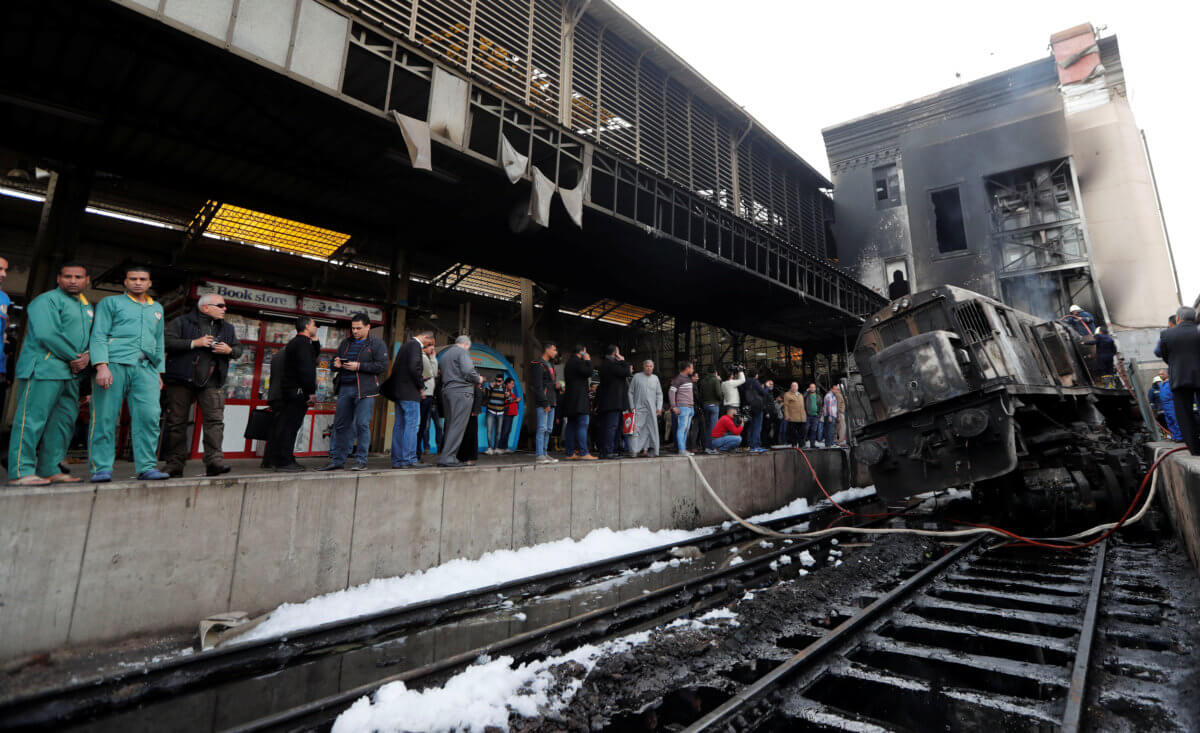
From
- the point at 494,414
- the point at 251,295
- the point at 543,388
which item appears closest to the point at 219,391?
the point at 543,388

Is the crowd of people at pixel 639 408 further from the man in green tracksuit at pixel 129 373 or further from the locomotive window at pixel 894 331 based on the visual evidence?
the man in green tracksuit at pixel 129 373

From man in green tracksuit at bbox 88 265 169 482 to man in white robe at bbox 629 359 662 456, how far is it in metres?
6.67

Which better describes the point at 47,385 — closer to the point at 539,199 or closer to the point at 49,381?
the point at 49,381

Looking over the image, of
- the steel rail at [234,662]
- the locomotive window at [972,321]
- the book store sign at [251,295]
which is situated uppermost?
the book store sign at [251,295]

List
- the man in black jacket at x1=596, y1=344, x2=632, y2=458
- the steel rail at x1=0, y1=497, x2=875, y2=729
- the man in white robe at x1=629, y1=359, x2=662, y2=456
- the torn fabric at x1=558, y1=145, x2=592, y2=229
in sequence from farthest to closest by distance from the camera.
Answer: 1. the man in white robe at x1=629, y1=359, x2=662, y2=456
2. the torn fabric at x1=558, y1=145, x2=592, y2=229
3. the man in black jacket at x1=596, y1=344, x2=632, y2=458
4. the steel rail at x1=0, y1=497, x2=875, y2=729

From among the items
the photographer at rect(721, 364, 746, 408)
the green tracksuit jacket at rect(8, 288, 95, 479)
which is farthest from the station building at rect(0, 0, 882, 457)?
the green tracksuit jacket at rect(8, 288, 95, 479)

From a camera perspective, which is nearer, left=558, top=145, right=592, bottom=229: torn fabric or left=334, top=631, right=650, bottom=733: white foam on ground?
left=334, top=631, right=650, bottom=733: white foam on ground

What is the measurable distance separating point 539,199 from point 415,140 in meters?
2.13

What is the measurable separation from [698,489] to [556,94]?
8.08m

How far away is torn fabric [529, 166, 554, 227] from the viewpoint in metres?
8.24

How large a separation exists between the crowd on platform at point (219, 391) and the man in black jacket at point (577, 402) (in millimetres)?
19

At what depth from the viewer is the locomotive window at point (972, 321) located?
7520mm

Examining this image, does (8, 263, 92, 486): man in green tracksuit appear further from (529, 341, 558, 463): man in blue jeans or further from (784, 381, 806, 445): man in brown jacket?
(784, 381, 806, 445): man in brown jacket

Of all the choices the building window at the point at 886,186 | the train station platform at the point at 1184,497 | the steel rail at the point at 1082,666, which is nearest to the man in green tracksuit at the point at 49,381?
the steel rail at the point at 1082,666
